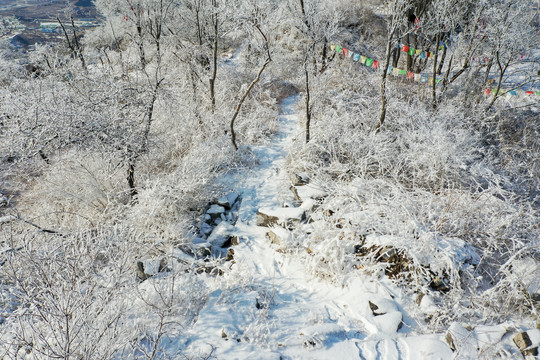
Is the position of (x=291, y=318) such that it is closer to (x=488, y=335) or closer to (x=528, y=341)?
(x=488, y=335)

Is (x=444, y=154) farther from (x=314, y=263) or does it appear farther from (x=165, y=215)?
(x=165, y=215)

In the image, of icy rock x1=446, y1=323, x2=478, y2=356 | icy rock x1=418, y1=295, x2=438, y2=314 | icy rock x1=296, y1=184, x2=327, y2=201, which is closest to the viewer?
icy rock x1=446, y1=323, x2=478, y2=356

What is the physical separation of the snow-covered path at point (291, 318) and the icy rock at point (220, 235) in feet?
1.56

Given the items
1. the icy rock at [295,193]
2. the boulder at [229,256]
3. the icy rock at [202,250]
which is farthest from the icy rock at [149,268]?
the icy rock at [295,193]

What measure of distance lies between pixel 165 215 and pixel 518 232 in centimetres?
602

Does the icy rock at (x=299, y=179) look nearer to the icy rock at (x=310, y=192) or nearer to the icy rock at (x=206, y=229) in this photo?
the icy rock at (x=310, y=192)

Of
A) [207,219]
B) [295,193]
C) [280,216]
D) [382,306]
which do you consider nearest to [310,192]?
[295,193]

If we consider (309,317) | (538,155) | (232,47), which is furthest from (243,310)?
(232,47)

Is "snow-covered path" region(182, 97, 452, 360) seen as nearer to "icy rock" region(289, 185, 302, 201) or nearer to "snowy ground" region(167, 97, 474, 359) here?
"snowy ground" region(167, 97, 474, 359)

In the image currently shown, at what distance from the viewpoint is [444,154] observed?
614 cm

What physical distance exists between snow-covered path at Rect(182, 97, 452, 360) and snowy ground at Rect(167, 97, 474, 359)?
0.01m

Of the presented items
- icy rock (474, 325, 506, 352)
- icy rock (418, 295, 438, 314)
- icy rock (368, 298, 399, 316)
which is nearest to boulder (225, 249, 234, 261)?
icy rock (368, 298, 399, 316)

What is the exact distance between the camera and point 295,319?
12.2 feet

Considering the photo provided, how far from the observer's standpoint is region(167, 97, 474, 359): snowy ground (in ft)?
10.5
